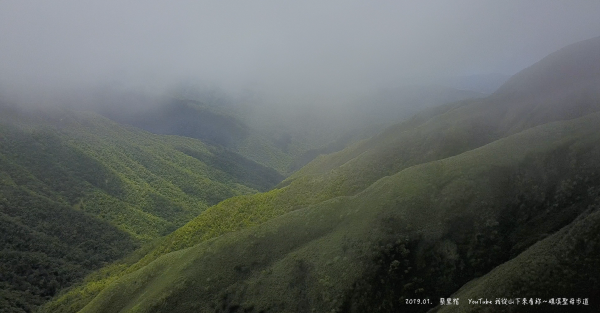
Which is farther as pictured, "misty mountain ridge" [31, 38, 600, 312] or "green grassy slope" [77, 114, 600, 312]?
"green grassy slope" [77, 114, 600, 312]

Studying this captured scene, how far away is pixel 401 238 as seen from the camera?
7588 centimetres

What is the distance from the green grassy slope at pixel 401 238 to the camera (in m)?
68.6

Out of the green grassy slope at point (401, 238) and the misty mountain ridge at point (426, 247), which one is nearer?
the misty mountain ridge at point (426, 247)

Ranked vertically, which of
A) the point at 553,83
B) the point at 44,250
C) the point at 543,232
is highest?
the point at 553,83

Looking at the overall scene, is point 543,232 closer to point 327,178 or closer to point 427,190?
point 427,190

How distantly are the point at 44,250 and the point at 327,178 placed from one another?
166790mm

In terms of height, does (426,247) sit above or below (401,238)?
below

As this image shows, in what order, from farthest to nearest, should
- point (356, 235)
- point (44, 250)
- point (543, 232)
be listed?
point (44, 250) → point (356, 235) → point (543, 232)

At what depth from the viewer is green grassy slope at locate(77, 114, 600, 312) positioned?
225 feet

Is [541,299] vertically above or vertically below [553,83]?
below

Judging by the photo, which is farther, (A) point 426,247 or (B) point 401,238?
(B) point 401,238

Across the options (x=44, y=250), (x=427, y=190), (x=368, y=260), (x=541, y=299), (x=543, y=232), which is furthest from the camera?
(x=44, y=250)

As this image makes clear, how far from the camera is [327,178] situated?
147m

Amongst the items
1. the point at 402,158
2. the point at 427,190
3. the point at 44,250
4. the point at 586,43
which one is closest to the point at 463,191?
the point at 427,190
